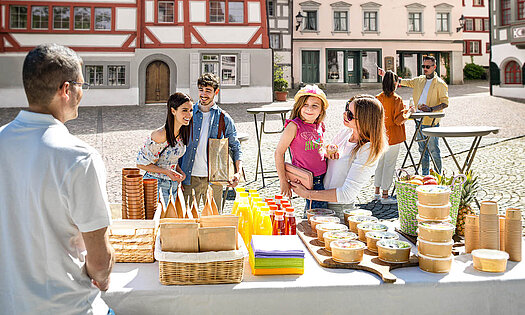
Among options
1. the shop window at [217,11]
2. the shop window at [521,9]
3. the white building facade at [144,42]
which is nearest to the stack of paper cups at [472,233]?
the white building facade at [144,42]

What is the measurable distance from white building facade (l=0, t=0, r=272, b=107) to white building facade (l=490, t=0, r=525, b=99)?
11312mm

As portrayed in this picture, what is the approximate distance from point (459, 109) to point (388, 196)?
13.3 meters


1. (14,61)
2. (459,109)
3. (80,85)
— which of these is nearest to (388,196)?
(80,85)

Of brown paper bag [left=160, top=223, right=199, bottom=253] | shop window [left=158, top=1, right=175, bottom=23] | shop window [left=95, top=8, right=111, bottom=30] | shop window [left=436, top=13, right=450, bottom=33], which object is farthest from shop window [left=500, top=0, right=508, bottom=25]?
brown paper bag [left=160, top=223, right=199, bottom=253]

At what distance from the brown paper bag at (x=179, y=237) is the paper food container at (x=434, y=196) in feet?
3.54

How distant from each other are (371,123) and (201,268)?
150cm

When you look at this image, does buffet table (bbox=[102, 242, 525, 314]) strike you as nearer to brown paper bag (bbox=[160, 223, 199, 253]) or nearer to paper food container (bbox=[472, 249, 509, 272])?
paper food container (bbox=[472, 249, 509, 272])

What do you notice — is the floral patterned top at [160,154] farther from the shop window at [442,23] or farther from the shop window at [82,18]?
the shop window at [442,23]

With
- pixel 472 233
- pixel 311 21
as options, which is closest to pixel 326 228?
pixel 472 233

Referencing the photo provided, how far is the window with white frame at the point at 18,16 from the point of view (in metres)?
21.5

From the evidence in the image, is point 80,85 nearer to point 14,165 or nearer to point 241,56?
point 14,165

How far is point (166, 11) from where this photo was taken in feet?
73.5

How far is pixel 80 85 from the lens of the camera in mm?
1626

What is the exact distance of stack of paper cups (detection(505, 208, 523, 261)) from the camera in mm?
2291
